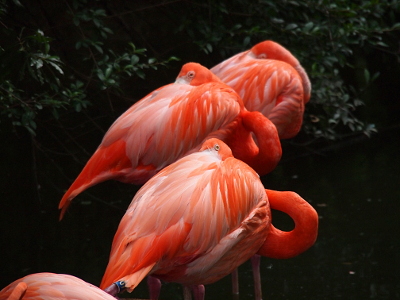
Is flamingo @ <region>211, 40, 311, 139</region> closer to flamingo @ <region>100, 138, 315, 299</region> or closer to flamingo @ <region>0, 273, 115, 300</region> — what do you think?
flamingo @ <region>100, 138, 315, 299</region>

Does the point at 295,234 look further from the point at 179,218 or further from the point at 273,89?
the point at 273,89

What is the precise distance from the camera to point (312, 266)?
3.59m

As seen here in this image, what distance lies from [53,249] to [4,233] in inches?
16.2

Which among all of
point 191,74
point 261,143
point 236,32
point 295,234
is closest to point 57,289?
point 295,234

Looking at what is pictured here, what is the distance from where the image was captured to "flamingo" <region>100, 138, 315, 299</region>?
7.32ft

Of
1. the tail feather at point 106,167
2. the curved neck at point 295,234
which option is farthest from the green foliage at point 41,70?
the curved neck at point 295,234

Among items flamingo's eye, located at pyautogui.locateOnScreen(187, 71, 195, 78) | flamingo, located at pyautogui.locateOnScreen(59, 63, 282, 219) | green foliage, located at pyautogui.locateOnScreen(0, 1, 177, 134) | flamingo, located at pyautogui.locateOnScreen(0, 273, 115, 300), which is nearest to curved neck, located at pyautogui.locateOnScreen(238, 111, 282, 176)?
flamingo, located at pyautogui.locateOnScreen(59, 63, 282, 219)

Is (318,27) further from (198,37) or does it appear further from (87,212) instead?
(87,212)

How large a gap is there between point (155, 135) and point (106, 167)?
0.29 metres

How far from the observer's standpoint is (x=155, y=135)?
10.1ft

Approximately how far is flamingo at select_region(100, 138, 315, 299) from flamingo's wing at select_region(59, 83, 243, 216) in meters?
0.55

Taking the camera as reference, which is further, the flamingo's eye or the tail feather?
the flamingo's eye

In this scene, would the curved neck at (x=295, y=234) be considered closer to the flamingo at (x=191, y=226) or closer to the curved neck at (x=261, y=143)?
the flamingo at (x=191, y=226)

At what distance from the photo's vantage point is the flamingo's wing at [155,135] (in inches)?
122
